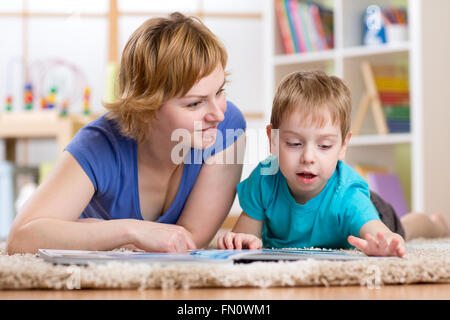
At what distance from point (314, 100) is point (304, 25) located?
2.07m

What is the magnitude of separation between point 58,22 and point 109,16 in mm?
330

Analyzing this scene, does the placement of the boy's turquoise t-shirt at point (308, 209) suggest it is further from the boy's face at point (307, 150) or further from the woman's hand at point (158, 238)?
the woman's hand at point (158, 238)

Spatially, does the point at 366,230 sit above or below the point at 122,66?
below

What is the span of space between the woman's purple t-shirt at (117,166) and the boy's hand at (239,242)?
0.26 metres

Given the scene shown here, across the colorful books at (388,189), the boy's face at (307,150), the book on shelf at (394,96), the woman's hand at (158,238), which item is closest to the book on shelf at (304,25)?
the book on shelf at (394,96)

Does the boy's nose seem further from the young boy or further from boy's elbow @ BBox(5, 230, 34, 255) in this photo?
boy's elbow @ BBox(5, 230, 34, 255)

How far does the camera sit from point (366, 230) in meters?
1.05

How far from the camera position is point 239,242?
40.8 inches

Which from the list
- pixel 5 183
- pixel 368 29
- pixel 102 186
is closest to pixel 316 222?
pixel 102 186

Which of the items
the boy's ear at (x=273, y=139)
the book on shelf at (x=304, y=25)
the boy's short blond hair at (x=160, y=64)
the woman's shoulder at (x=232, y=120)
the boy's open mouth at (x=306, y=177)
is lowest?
the boy's open mouth at (x=306, y=177)

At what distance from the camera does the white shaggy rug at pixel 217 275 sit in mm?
688

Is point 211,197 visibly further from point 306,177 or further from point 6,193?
point 6,193
